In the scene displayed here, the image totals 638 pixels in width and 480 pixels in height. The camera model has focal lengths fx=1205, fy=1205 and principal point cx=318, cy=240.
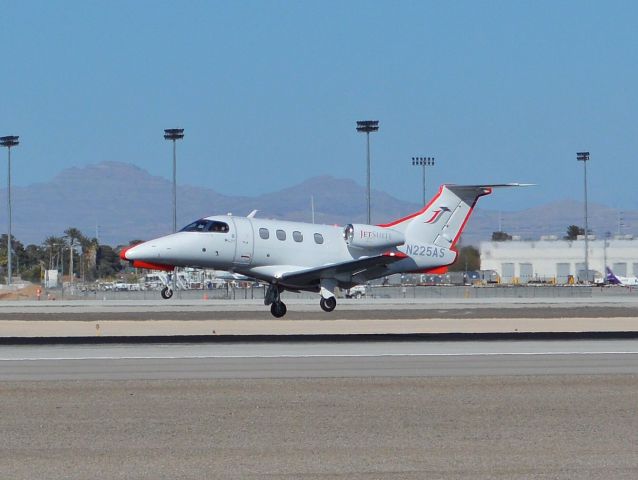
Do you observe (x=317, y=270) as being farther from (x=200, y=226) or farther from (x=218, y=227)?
(x=200, y=226)

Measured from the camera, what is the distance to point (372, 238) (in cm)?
4159

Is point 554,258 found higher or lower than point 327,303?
higher

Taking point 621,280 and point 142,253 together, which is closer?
point 142,253

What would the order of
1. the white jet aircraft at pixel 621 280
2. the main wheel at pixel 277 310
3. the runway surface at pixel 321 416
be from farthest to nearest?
the white jet aircraft at pixel 621 280
the main wheel at pixel 277 310
the runway surface at pixel 321 416

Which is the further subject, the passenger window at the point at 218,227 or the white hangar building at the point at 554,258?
the white hangar building at the point at 554,258

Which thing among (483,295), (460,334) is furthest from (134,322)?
(483,295)

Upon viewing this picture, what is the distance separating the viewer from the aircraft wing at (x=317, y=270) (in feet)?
130

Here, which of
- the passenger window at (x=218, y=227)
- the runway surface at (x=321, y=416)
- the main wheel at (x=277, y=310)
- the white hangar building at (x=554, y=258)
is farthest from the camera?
the white hangar building at (x=554, y=258)

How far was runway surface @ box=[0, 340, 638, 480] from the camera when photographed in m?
11.4

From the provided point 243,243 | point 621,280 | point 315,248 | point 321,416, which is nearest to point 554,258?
point 621,280

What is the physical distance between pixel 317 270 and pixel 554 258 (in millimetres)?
101547

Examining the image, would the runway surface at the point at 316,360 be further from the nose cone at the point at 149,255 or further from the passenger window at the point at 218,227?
the nose cone at the point at 149,255

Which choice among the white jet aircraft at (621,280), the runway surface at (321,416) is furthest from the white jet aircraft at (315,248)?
the white jet aircraft at (621,280)

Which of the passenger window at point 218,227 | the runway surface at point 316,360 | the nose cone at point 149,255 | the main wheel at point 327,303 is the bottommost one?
the runway surface at point 316,360
